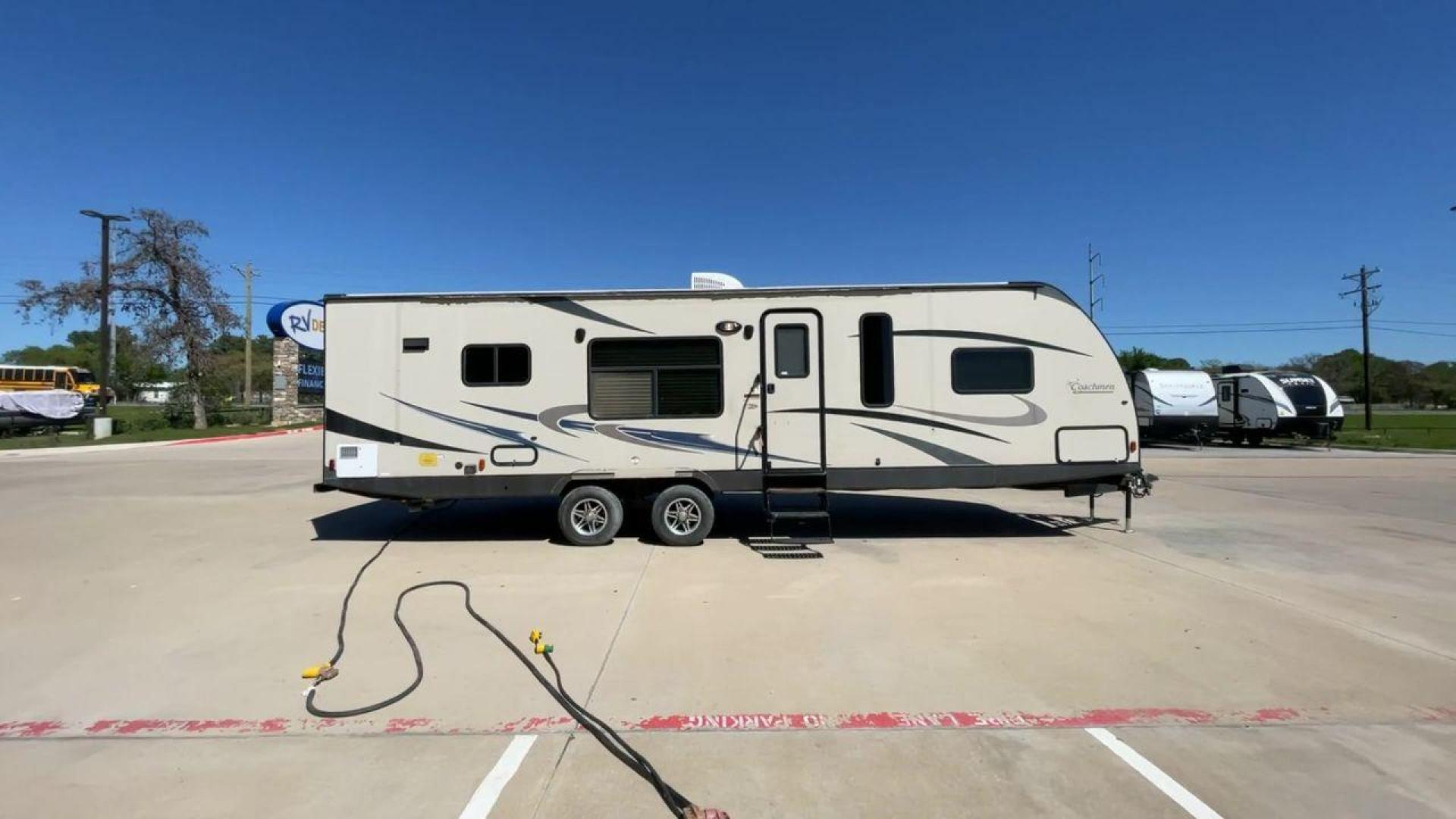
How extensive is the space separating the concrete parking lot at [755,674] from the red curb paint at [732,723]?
19 mm

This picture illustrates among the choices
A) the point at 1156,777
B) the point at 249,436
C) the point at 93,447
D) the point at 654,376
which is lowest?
the point at 1156,777

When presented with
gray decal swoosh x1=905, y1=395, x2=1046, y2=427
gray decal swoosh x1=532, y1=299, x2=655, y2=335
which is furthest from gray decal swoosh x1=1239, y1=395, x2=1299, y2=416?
gray decal swoosh x1=532, y1=299, x2=655, y2=335

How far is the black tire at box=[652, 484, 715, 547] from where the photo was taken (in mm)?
8008

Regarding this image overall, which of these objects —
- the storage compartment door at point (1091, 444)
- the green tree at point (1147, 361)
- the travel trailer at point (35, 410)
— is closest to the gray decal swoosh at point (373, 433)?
the storage compartment door at point (1091, 444)

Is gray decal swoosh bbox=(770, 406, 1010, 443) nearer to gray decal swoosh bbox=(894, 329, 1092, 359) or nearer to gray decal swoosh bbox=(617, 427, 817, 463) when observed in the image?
gray decal swoosh bbox=(617, 427, 817, 463)

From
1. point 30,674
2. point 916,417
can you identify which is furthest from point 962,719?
point 30,674

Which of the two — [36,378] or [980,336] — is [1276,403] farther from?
[36,378]

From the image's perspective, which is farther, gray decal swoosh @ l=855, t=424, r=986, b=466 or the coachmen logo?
the coachmen logo

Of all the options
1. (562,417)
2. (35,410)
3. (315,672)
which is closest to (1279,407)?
(562,417)

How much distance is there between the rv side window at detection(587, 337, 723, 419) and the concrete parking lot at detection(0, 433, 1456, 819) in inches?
65.2

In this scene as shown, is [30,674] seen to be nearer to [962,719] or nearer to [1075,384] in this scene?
[962,719]

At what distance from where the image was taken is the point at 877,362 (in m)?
8.09

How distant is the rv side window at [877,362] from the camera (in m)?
8.03

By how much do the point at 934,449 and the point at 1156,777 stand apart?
16.5 feet
